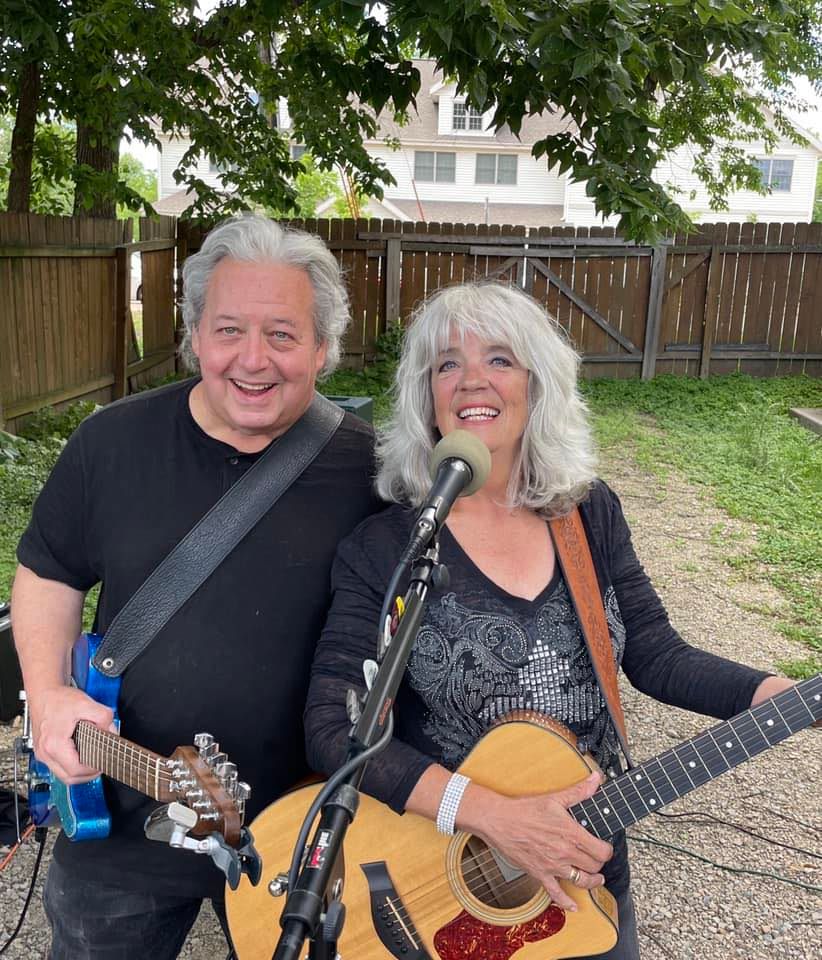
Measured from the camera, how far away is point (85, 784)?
6.52 feet

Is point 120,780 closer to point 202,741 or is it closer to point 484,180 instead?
point 202,741

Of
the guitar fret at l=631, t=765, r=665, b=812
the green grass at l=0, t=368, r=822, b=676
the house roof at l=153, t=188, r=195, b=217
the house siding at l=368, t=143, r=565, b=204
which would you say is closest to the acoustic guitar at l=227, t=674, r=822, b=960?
the guitar fret at l=631, t=765, r=665, b=812

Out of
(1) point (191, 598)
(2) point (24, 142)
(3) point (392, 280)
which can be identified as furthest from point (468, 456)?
(3) point (392, 280)

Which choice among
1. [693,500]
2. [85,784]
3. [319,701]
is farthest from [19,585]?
[693,500]

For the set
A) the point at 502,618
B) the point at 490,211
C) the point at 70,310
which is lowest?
the point at 502,618

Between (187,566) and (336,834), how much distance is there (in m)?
1.00

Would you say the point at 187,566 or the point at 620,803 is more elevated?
the point at 187,566

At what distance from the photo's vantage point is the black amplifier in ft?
11.8

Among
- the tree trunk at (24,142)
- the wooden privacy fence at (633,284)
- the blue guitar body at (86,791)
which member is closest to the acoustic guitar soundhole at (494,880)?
the blue guitar body at (86,791)

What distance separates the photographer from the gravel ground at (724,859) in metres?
3.05

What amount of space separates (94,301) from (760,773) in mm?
7991

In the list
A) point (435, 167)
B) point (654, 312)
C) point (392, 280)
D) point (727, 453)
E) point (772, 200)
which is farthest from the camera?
point (772, 200)

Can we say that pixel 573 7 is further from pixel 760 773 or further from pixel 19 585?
pixel 760 773

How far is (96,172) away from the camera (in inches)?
304
